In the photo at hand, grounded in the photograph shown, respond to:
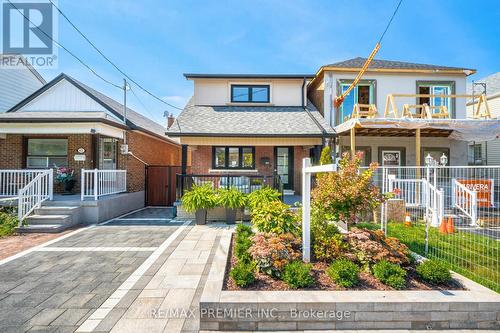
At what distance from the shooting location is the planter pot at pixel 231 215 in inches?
335

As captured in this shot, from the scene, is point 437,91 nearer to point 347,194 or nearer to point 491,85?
point 491,85

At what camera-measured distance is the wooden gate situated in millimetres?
13125

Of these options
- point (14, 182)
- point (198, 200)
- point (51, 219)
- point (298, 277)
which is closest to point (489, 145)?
point (198, 200)

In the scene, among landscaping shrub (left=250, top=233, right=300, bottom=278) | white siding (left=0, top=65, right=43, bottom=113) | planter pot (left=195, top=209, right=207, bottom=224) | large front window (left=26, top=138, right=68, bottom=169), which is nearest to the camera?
landscaping shrub (left=250, top=233, right=300, bottom=278)

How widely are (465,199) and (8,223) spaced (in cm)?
1443

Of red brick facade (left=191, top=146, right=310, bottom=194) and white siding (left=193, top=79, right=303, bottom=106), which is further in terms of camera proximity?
white siding (left=193, top=79, right=303, bottom=106)

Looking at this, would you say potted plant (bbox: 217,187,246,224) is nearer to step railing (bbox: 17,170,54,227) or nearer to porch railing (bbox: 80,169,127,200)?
porch railing (bbox: 80,169,127,200)

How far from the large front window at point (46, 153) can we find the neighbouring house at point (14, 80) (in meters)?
4.85

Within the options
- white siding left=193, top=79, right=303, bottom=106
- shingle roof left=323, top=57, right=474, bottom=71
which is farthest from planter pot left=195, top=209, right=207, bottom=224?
shingle roof left=323, top=57, right=474, bottom=71

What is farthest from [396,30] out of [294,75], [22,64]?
[22,64]

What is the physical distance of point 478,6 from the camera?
852cm

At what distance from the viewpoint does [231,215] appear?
28.1 feet

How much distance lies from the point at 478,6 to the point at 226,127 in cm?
982

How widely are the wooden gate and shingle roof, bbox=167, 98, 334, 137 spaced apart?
324cm
